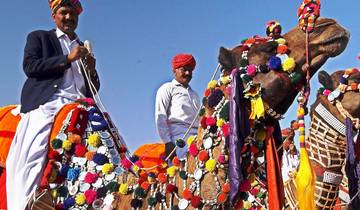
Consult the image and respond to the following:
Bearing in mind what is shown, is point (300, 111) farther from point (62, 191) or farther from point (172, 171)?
point (62, 191)

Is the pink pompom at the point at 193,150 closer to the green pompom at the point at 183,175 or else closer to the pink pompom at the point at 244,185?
the green pompom at the point at 183,175

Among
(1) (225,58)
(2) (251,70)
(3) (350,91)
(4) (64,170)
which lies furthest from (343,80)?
(4) (64,170)

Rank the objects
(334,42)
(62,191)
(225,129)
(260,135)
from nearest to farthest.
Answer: (334,42), (225,129), (260,135), (62,191)

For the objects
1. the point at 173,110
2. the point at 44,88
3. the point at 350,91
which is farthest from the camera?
the point at 173,110

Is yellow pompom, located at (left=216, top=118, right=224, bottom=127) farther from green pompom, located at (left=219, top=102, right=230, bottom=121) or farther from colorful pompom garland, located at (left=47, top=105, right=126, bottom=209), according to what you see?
colorful pompom garland, located at (left=47, top=105, right=126, bottom=209)

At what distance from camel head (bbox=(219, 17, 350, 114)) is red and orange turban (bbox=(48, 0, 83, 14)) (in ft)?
6.51

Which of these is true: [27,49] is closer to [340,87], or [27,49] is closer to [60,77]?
[60,77]

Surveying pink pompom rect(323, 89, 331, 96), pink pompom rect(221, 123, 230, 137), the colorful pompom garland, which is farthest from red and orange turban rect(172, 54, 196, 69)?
pink pompom rect(221, 123, 230, 137)

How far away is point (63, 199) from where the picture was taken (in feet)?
13.8

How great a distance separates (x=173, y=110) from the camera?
6.83 metres

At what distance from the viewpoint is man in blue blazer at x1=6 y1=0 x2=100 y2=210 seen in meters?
4.26

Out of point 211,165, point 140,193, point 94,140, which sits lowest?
point 140,193

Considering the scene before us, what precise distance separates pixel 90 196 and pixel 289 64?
1666 millimetres

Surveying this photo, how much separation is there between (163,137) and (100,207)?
2584mm
